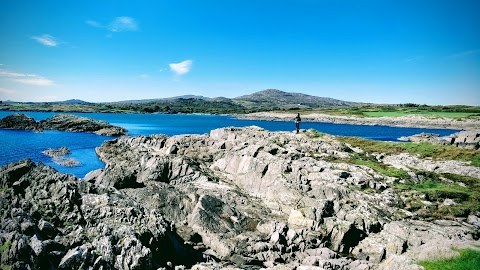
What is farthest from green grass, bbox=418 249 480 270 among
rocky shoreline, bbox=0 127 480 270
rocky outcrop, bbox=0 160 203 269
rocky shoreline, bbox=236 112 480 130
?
rocky shoreline, bbox=236 112 480 130

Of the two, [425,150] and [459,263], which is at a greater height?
[425,150]

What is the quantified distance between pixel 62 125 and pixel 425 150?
11802 centimetres

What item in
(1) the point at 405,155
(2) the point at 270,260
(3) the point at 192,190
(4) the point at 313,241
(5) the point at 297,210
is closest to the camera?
(2) the point at 270,260

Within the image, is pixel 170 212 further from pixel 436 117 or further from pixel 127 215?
pixel 436 117

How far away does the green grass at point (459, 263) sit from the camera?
45.3 ft

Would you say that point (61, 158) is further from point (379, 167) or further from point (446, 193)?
point (446, 193)

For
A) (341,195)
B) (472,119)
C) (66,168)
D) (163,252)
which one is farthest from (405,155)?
(472,119)

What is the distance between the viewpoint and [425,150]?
45.7 metres

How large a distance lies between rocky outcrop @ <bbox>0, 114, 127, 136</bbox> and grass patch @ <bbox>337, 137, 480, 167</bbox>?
269ft

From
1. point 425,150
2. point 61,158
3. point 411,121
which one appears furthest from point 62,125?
point 411,121

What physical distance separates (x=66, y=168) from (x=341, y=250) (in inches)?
1864

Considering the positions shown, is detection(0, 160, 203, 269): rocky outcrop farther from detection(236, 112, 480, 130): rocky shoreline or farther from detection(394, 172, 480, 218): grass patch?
detection(236, 112, 480, 130): rocky shoreline

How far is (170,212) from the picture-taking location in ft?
86.6

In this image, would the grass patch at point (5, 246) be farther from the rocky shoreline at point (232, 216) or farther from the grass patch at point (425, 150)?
the grass patch at point (425, 150)
